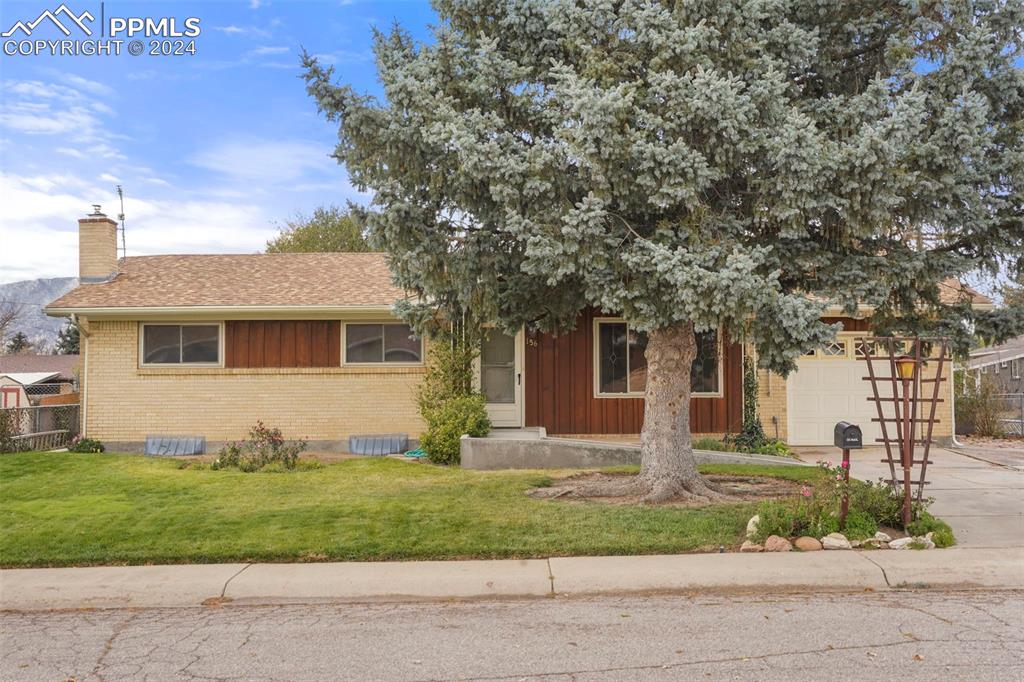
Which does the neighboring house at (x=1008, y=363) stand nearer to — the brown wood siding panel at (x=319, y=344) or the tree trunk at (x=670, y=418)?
the tree trunk at (x=670, y=418)

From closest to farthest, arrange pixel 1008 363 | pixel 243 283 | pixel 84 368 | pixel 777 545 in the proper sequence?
1. pixel 777 545
2. pixel 84 368
3. pixel 243 283
4. pixel 1008 363

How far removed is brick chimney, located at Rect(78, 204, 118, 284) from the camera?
16.1 meters

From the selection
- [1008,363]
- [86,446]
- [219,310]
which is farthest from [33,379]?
[1008,363]

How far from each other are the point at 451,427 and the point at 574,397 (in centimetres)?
289

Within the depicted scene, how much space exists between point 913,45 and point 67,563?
10015 millimetres

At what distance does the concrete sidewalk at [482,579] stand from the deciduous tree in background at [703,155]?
7.88 ft

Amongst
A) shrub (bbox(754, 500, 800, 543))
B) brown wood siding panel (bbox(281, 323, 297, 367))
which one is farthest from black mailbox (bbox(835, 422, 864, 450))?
brown wood siding panel (bbox(281, 323, 297, 367))

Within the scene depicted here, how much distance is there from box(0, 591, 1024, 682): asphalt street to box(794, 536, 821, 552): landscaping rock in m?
1.03

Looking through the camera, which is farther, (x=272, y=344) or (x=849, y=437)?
(x=272, y=344)

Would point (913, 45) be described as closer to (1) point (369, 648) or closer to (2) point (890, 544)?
(2) point (890, 544)

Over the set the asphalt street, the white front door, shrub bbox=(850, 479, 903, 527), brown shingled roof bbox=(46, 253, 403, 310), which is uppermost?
brown shingled roof bbox=(46, 253, 403, 310)

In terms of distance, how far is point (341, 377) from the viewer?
15.2 metres

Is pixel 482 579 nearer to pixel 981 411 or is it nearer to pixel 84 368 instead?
pixel 84 368

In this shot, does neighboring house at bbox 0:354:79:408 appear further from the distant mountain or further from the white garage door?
the white garage door
